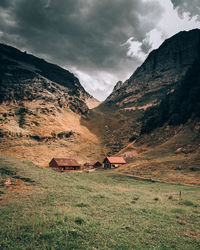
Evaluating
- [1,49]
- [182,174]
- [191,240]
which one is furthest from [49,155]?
[1,49]

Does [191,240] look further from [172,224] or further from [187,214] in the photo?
[187,214]

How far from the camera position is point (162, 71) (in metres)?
176

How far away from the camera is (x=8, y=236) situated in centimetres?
744

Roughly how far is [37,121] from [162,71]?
153 m

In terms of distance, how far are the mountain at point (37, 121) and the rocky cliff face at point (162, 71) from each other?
211 ft

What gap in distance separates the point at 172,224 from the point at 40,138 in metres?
86.1

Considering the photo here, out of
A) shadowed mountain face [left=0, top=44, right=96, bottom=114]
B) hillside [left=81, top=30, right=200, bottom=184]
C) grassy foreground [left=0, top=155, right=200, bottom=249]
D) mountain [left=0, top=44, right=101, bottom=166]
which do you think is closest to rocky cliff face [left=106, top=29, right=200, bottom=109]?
hillside [left=81, top=30, right=200, bottom=184]

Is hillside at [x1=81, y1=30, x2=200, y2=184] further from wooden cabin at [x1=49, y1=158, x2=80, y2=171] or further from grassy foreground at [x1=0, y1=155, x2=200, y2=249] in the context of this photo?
grassy foreground at [x1=0, y1=155, x2=200, y2=249]

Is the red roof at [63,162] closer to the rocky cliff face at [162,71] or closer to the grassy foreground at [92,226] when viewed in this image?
the grassy foreground at [92,226]

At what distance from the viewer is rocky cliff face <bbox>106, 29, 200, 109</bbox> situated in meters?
158

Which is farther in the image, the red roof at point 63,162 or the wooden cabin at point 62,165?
the red roof at point 63,162

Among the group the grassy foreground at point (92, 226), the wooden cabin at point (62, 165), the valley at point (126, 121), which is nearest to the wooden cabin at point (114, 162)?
the valley at point (126, 121)

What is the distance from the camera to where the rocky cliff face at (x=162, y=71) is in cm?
15825

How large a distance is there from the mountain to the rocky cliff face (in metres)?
64.4
